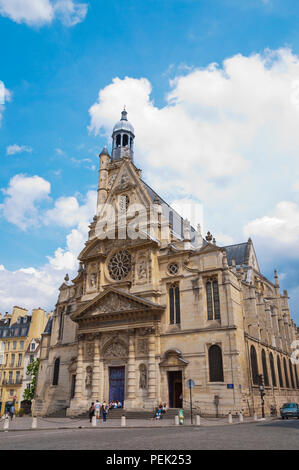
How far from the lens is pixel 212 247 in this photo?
30.6 meters

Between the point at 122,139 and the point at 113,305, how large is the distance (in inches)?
832

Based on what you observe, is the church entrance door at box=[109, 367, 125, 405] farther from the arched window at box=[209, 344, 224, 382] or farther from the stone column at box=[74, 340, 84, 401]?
the arched window at box=[209, 344, 224, 382]

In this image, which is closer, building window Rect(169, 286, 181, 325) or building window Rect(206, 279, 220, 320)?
building window Rect(206, 279, 220, 320)

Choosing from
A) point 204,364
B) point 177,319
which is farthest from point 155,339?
point 204,364

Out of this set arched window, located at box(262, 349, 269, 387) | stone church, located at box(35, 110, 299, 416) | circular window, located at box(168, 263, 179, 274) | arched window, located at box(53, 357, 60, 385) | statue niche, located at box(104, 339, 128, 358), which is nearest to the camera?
stone church, located at box(35, 110, 299, 416)

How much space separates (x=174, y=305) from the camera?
1222 inches

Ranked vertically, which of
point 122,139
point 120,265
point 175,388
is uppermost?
point 122,139

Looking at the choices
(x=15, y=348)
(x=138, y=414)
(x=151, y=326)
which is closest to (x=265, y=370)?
(x=151, y=326)

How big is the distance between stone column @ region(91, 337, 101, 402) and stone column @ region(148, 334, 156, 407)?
4.97 meters

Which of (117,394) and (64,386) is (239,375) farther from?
(64,386)

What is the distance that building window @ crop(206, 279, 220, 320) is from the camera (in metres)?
29.1

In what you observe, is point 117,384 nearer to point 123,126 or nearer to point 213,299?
point 213,299

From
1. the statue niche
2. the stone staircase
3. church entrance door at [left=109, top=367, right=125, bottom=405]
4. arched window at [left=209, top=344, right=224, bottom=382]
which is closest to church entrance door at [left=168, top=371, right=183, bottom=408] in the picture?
the stone staircase
